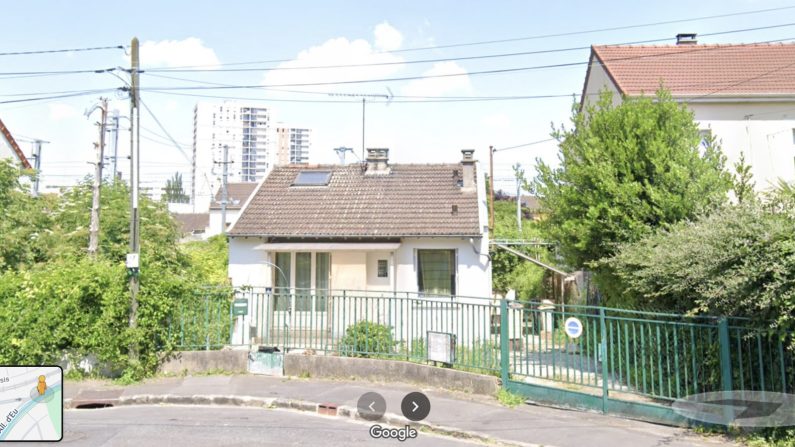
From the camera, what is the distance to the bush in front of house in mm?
10555

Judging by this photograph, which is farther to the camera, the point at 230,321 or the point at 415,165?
the point at 415,165

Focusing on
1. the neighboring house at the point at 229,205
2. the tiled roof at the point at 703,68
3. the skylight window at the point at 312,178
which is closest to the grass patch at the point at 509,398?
the skylight window at the point at 312,178

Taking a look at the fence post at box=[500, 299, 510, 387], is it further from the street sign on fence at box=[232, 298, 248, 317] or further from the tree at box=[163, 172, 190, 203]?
the tree at box=[163, 172, 190, 203]

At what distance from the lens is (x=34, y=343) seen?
33.8 ft

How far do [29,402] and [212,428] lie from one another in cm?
388

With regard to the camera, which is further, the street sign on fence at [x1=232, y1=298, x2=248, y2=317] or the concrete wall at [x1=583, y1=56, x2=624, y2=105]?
→ the concrete wall at [x1=583, y1=56, x2=624, y2=105]

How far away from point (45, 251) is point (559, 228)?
14.5 metres

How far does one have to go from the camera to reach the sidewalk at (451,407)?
7129 millimetres

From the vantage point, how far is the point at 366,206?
1609cm

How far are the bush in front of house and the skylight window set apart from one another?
7.61 m

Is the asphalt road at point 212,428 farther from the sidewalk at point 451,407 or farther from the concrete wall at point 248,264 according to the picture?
the concrete wall at point 248,264

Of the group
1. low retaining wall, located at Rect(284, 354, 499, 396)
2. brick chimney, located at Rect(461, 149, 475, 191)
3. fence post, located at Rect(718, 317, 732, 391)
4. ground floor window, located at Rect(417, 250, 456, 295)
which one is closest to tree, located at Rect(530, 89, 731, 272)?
fence post, located at Rect(718, 317, 732, 391)

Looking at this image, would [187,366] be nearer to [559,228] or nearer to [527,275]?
[559,228]

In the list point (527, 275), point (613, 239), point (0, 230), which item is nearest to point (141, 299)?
point (0, 230)
